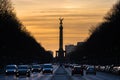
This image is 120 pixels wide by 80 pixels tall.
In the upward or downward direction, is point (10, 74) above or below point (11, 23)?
below

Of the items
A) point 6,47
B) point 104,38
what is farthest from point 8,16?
point 104,38

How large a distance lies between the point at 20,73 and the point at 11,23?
41.3 meters

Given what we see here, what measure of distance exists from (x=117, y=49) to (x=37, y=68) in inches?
823

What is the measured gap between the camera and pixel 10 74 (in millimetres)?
83250

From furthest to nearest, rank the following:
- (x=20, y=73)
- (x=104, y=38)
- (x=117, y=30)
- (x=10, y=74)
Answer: (x=104, y=38), (x=117, y=30), (x=10, y=74), (x=20, y=73)

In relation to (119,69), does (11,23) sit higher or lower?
higher

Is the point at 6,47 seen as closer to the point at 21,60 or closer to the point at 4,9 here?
the point at 4,9

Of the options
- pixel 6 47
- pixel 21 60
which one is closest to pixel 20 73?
pixel 6 47

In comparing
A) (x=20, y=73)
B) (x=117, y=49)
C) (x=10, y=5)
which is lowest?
(x=20, y=73)

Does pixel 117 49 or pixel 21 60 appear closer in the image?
pixel 117 49

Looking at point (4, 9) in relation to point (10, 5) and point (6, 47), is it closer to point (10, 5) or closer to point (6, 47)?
point (10, 5)

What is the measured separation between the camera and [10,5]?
381ft

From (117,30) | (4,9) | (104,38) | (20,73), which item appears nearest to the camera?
(20,73)

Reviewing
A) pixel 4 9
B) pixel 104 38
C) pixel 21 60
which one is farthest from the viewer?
pixel 21 60
